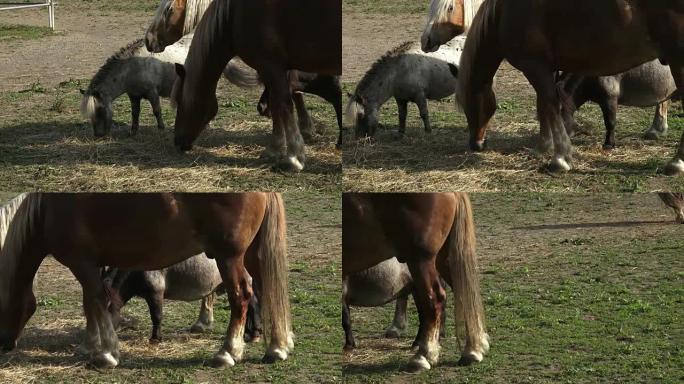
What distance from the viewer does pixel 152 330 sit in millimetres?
5836

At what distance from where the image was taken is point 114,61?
6.10 m

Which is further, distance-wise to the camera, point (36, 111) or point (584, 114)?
point (36, 111)

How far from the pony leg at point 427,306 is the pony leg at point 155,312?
4.16 feet

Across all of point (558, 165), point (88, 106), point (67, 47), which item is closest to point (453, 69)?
point (558, 165)

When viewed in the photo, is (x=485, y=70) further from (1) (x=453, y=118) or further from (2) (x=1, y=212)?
(2) (x=1, y=212)

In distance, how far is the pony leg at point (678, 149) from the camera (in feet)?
15.9

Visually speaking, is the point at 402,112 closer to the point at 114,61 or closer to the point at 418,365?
the point at 418,365

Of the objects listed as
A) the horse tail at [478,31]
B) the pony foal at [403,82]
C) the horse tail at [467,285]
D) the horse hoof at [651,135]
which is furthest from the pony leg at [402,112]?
the horse hoof at [651,135]

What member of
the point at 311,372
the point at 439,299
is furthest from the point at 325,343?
the point at 439,299

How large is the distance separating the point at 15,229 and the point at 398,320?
1921 mm

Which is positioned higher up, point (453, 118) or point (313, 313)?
point (453, 118)

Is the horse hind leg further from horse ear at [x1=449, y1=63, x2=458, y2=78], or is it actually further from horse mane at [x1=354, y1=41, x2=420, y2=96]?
horse ear at [x1=449, y1=63, x2=458, y2=78]

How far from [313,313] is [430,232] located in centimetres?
71

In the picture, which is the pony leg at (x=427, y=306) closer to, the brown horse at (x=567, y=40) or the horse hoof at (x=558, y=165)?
the brown horse at (x=567, y=40)
